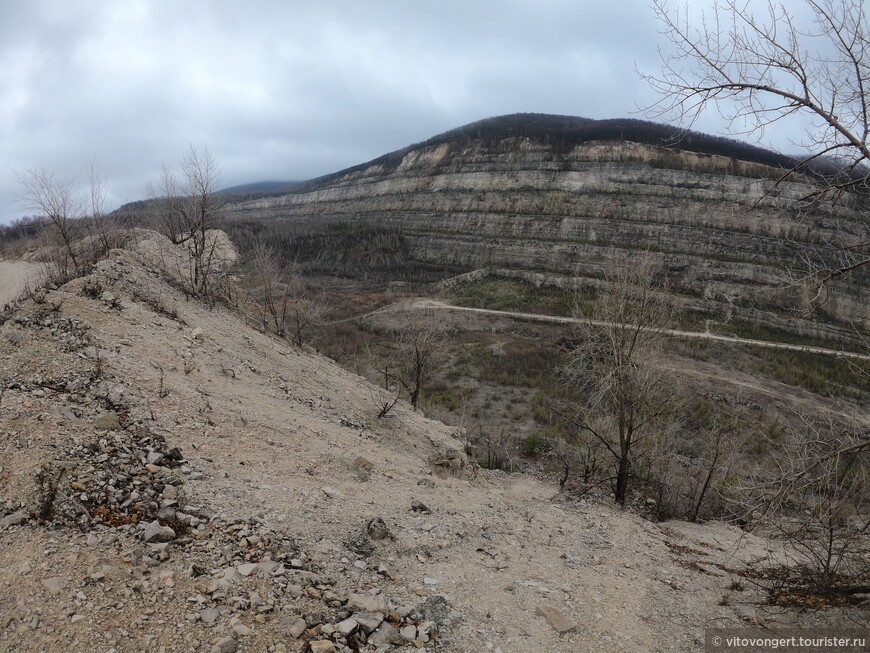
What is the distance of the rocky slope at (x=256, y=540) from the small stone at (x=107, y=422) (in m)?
0.02

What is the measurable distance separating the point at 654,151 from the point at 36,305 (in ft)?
216

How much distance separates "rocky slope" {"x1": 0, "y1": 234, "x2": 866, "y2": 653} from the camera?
11.9 feet

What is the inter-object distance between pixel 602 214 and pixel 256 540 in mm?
58806

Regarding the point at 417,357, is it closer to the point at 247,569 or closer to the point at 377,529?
the point at 377,529

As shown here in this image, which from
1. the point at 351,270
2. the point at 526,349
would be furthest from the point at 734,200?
the point at 351,270

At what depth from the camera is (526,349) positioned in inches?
1267

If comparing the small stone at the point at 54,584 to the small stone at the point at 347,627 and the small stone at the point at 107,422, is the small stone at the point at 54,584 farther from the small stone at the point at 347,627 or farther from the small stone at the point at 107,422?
the small stone at the point at 107,422

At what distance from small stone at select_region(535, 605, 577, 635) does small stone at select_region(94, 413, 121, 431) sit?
544 cm

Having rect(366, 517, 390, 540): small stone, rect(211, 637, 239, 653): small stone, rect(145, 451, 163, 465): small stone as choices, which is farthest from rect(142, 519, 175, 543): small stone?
rect(366, 517, 390, 540): small stone

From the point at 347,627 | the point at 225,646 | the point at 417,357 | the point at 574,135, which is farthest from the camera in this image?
the point at 574,135

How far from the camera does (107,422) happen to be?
222 inches

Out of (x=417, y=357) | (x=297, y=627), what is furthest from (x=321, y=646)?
(x=417, y=357)

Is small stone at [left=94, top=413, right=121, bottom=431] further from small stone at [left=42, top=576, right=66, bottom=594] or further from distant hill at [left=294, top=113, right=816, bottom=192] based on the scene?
distant hill at [left=294, top=113, right=816, bottom=192]

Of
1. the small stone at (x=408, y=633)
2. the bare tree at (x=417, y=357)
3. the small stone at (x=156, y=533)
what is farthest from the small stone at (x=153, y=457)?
the bare tree at (x=417, y=357)
